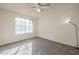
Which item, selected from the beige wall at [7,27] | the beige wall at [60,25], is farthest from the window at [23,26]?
the beige wall at [60,25]

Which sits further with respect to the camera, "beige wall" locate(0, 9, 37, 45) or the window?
the window

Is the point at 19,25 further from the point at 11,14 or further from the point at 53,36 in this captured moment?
the point at 53,36

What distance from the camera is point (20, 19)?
430 centimetres

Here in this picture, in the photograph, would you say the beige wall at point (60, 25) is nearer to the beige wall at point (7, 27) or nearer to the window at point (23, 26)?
the window at point (23, 26)

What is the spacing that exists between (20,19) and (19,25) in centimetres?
42

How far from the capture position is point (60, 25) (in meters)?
3.66

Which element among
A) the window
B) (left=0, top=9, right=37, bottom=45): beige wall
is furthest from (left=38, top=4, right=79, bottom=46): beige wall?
(left=0, top=9, right=37, bottom=45): beige wall

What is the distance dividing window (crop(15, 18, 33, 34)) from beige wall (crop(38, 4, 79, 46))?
105 centimetres

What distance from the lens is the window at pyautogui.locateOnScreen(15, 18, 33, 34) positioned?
13.6 feet

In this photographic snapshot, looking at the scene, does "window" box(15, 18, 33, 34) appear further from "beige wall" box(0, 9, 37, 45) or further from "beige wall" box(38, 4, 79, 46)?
"beige wall" box(38, 4, 79, 46)

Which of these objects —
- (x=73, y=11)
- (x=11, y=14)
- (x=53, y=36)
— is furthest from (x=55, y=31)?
(x=11, y=14)

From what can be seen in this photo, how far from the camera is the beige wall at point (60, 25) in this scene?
3088 millimetres

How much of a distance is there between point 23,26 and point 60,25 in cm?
262

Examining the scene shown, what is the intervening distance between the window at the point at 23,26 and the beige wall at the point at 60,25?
105 cm
